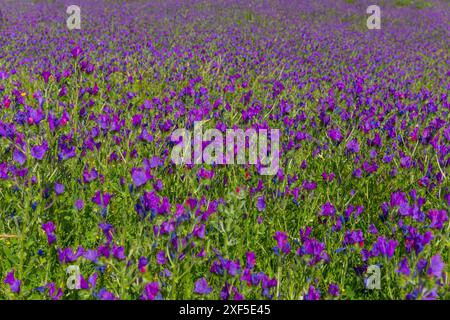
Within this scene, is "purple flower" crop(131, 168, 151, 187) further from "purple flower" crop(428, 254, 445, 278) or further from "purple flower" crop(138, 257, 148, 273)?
"purple flower" crop(428, 254, 445, 278)

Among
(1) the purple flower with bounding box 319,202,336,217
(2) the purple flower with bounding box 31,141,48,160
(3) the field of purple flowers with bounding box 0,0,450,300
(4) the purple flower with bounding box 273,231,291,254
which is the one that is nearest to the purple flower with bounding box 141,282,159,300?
(3) the field of purple flowers with bounding box 0,0,450,300

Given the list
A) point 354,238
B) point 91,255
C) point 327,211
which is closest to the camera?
point 91,255

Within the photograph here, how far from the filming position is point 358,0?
52.5 feet

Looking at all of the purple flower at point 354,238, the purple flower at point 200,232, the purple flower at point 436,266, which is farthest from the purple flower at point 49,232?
the purple flower at point 436,266

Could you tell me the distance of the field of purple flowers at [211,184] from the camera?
1.80m

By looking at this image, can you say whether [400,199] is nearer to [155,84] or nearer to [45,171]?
[45,171]

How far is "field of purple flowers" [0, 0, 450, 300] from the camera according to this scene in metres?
1.80

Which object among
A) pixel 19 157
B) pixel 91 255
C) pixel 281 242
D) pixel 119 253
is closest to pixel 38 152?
pixel 19 157

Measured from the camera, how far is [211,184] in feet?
8.56

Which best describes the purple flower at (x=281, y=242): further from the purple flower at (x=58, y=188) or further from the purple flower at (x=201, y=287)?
the purple flower at (x=58, y=188)

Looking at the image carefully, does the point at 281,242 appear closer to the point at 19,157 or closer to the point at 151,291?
the point at 151,291

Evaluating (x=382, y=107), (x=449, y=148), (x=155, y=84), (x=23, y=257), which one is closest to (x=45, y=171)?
(x=23, y=257)

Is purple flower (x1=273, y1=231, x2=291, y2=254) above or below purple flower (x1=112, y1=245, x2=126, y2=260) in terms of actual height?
below

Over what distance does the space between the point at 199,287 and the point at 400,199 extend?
37.5 inches
